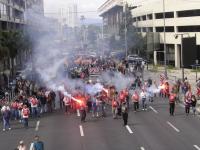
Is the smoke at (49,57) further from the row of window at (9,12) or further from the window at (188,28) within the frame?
the window at (188,28)

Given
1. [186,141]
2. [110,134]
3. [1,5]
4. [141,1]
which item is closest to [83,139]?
[110,134]

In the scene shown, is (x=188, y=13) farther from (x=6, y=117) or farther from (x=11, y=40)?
(x=6, y=117)

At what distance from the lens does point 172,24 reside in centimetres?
8350

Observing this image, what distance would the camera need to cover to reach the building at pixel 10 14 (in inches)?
2770

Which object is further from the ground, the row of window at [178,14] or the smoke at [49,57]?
the row of window at [178,14]

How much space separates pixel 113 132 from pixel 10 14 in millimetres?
49278

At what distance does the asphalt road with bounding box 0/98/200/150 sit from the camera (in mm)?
26516

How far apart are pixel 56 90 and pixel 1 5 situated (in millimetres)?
31212

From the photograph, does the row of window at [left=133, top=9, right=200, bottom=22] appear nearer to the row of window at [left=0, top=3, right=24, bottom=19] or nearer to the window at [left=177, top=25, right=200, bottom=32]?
the window at [left=177, top=25, right=200, bottom=32]

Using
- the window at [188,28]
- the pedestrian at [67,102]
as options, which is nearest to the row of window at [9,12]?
the window at [188,28]

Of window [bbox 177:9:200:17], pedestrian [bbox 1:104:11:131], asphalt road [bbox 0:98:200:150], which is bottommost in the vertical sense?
asphalt road [bbox 0:98:200:150]

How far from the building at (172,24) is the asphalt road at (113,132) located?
37.7m

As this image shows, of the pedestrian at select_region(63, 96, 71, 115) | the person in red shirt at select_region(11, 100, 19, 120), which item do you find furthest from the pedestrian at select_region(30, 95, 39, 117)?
the pedestrian at select_region(63, 96, 71, 115)

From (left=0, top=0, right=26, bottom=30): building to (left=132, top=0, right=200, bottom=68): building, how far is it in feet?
72.8
